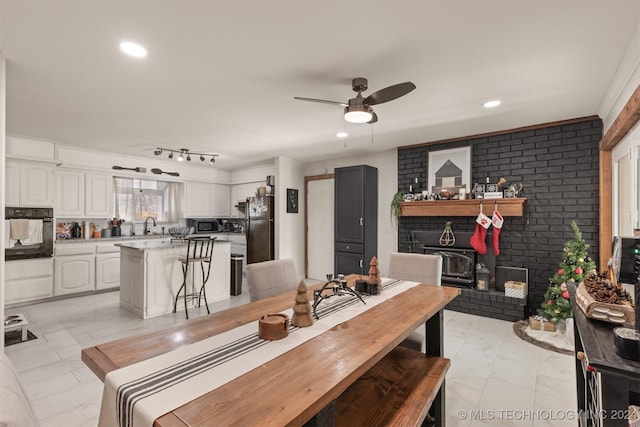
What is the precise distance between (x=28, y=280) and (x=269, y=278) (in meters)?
4.30

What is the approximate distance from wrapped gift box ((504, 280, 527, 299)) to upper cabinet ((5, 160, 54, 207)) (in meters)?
6.32

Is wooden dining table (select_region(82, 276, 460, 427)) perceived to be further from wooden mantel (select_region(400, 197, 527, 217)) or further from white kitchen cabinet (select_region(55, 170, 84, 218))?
white kitchen cabinet (select_region(55, 170, 84, 218))

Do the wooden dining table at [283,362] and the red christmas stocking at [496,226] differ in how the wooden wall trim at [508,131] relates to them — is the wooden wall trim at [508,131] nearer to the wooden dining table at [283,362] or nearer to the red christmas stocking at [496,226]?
the red christmas stocking at [496,226]

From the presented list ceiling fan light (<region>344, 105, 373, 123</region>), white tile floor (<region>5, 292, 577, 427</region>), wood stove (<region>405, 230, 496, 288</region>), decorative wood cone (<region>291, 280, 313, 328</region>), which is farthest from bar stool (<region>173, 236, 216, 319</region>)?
wood stove (<region>405, 230, 496, 288</region>)

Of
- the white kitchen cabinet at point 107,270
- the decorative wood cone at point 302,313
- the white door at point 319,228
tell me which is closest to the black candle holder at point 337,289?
the decorative wood cone at point 302,313

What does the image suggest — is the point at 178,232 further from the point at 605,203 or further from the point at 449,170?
the point at 605,203

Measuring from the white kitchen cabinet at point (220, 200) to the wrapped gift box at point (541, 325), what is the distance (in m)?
5.99

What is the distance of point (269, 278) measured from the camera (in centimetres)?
221

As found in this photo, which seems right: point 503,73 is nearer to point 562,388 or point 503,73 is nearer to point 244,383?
point 562,388

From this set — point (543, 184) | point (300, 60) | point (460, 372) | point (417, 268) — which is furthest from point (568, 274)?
point (300, 60)

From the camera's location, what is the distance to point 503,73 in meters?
2.41

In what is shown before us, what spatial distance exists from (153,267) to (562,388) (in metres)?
4.17

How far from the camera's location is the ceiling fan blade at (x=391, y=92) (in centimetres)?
209

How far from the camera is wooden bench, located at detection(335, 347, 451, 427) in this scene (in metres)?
1.28
